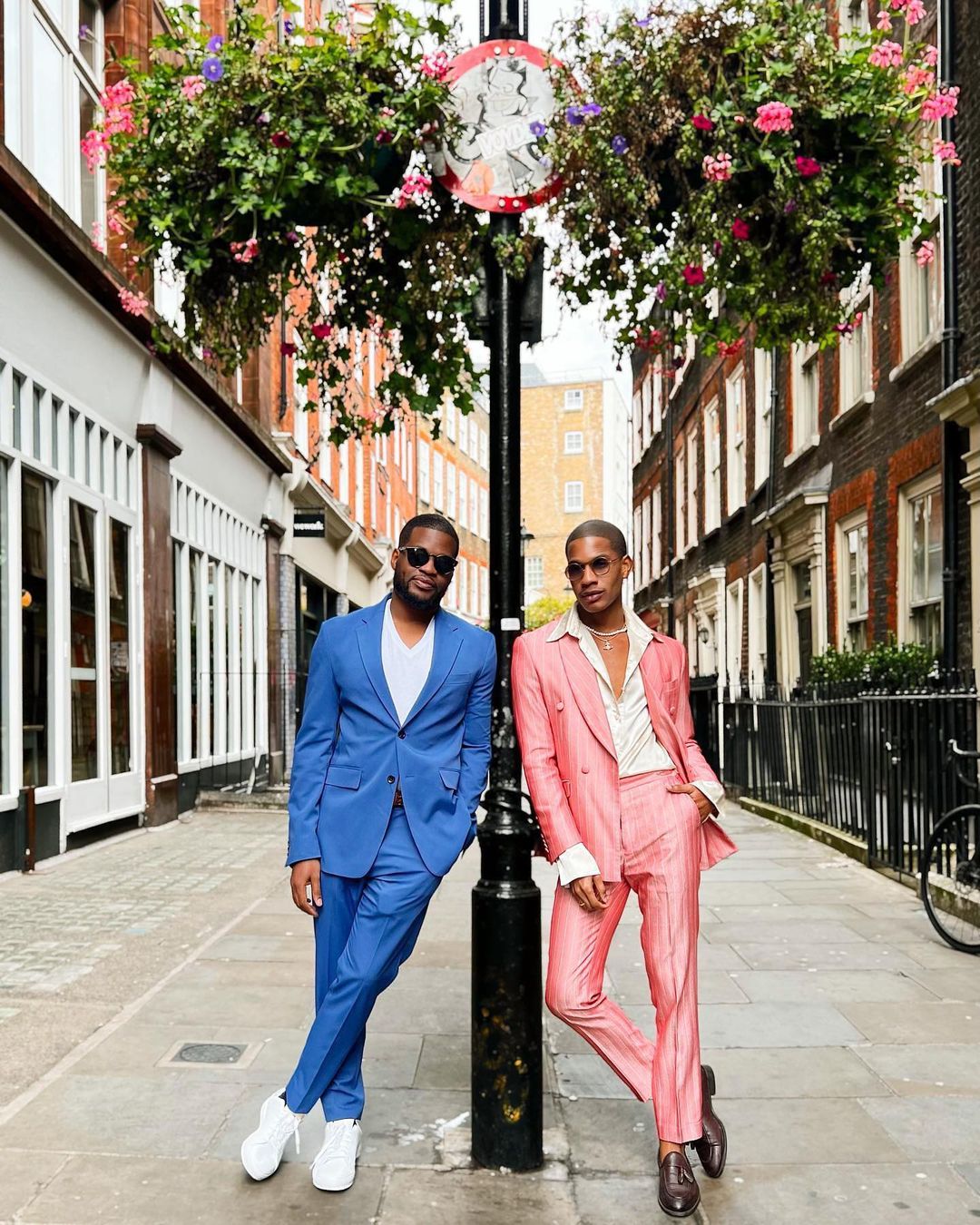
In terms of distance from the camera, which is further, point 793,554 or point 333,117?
point 793,554

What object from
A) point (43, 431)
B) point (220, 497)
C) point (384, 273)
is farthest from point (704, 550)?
point (384, 273)

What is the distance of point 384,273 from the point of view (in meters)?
4.50

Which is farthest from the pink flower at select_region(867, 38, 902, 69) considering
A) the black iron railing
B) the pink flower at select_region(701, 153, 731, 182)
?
the black iron railing

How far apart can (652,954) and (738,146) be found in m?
2.46

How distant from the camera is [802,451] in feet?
57.8

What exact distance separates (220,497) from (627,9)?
42.3 feet

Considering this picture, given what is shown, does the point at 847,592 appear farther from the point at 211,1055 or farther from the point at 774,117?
the point at 774,117

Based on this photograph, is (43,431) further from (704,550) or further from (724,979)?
(704,550)

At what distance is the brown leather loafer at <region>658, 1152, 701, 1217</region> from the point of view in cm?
344

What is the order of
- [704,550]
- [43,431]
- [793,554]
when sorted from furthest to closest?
[704,550]
[793,554]
[43,431]

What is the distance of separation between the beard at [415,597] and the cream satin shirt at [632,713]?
14.4 inches

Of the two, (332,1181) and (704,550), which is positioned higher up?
(704,550)

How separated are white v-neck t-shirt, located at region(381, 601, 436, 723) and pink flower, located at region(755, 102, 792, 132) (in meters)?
1.81

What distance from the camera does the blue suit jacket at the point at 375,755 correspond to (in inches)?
145
